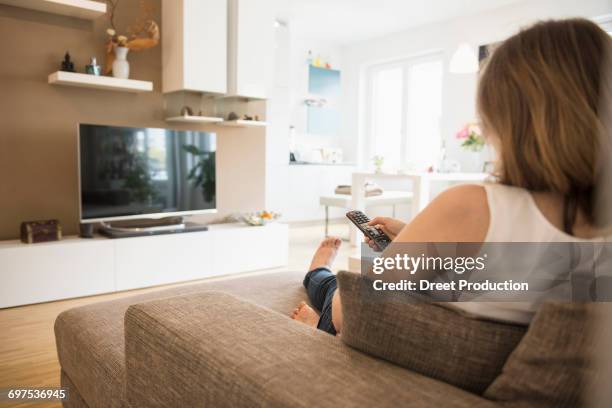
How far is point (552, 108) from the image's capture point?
708 millimetres

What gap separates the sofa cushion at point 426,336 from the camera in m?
0.71

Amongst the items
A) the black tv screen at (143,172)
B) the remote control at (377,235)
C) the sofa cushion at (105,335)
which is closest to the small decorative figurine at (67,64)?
the black tv screen at (143,172)

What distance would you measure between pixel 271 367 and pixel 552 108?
558 millimetres

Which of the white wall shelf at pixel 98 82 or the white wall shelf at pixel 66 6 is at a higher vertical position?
the white wall shelf at pixel 66 6

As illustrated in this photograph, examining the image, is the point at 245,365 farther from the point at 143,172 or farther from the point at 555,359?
the point at 143,172

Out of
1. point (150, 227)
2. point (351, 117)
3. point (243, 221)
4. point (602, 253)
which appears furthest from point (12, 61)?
point (351, 117)

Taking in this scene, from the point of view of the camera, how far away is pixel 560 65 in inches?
28.1

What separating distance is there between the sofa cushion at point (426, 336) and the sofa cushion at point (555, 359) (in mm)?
66

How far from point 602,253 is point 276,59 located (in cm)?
538

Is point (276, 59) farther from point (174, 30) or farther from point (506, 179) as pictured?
point (506, 179)

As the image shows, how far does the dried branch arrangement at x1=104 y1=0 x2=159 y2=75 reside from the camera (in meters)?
3.26

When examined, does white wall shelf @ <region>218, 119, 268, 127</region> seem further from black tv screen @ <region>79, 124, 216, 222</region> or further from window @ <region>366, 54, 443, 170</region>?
window @ <region>366, 54, 443, 170</region>

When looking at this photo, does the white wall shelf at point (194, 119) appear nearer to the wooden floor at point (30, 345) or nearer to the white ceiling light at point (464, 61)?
the wooden floor at point (30, 345)

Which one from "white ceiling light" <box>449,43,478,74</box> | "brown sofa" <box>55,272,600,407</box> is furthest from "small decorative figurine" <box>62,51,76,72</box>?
"white ceiling light" <box>449,43,478,74</box>
